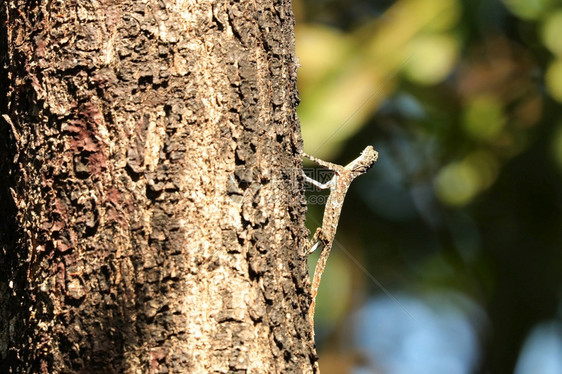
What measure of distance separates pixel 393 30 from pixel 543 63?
3.91 ft

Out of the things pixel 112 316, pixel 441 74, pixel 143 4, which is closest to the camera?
pixel 112 316

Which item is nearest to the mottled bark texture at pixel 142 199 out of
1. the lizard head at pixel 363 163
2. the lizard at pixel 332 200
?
the lizard at pixel 332 200

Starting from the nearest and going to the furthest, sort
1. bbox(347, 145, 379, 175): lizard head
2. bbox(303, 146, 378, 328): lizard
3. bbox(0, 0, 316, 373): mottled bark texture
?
bbox(0, 0, 316, 373): mottled bark texture, bbox(303, 146, 378, 328): lizard, bbox(347, 145, 379, 175): lizard head

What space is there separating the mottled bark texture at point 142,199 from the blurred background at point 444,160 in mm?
2443

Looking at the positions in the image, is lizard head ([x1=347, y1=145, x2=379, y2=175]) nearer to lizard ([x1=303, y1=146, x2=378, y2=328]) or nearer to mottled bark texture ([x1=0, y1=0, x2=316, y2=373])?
lizard ([x1=303, y1=146, x2=378, y2=328])

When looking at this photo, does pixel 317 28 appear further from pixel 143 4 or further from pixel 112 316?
pixel 112 316

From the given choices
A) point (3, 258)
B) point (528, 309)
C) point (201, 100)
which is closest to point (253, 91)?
point (201, 100)

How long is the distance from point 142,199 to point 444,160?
3.94 m

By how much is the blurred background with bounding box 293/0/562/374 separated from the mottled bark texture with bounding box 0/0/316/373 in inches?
96.2

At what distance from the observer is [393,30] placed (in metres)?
4.34

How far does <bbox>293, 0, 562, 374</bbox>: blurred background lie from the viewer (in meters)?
4.25

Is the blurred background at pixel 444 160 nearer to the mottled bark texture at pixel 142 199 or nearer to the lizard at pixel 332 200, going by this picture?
the lizard at pixel 332 200

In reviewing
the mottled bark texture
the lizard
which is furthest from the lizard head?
the mottled bark texture

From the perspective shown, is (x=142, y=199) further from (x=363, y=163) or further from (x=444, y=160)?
(x=444, y=160)
